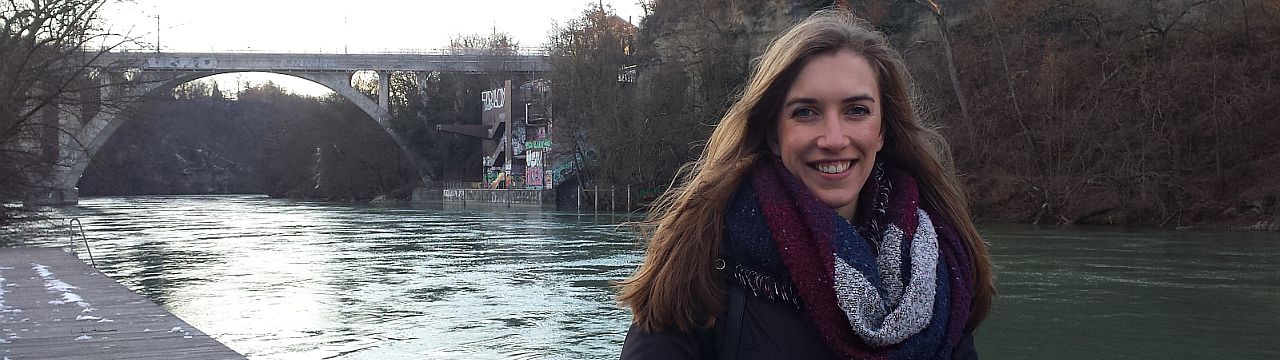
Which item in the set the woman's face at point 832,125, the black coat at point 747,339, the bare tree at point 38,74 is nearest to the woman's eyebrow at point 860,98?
the woman's face at point 832,125

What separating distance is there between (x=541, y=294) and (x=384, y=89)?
61.5 m

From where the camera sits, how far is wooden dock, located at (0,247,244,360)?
7.15m

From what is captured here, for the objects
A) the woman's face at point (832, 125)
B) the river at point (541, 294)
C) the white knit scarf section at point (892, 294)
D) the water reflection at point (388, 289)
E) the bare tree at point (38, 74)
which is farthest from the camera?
the bare tree at point (38, 74)

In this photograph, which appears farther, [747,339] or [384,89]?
[384,89]

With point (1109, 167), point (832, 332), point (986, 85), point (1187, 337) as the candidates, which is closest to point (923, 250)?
point (832, 332)

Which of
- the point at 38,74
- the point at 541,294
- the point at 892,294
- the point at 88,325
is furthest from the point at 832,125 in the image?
the point at 38,74

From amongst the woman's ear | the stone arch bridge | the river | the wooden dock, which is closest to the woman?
the woman's ear

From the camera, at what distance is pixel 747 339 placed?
5.87ft

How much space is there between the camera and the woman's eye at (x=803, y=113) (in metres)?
1.91

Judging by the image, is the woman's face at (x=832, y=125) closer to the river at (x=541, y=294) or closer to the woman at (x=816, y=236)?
the woman at (x=816, y=236)

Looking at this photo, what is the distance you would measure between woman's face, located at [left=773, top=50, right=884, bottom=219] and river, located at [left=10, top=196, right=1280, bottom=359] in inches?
300

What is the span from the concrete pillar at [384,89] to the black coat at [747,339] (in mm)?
73081

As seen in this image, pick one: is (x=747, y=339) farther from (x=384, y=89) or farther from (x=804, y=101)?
(x=384, y=89)

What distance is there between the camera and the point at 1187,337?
10430 mm
